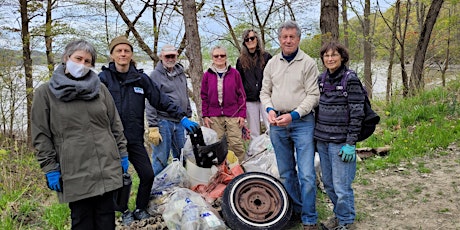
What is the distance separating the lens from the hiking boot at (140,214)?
348 centimetres

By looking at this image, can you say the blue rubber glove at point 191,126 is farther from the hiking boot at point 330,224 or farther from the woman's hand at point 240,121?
the hiking boot at point 330,224

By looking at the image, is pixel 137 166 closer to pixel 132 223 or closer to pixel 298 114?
pixel 132 223

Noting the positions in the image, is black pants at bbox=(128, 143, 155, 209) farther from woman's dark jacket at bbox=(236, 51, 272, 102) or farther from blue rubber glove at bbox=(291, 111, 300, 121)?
woman's dark jacket at bbox=(236, 51, 272, 102)

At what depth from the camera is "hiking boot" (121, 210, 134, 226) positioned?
3.43 metres

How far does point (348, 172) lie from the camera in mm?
2969

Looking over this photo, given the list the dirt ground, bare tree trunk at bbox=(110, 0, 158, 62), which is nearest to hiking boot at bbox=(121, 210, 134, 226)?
the dirt ground

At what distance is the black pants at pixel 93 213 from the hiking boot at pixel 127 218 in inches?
34.0

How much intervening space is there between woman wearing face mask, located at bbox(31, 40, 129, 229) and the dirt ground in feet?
7.80

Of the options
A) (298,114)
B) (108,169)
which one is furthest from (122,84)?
(298,114)

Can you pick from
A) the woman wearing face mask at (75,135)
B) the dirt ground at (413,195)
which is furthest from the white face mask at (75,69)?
the dirt ground at (413,195)

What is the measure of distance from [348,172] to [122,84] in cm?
199

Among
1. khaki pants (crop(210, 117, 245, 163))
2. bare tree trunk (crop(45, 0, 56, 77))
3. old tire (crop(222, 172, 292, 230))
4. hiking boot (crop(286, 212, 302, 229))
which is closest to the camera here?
old tire (crop(222, 172, 292, 230))

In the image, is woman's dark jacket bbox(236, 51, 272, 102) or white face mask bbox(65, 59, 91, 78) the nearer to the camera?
white face mask bbox(65, 59, 91, 78)

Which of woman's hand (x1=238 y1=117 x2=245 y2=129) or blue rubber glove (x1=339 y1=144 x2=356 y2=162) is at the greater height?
woman's hand (x1=238 y1=117 x2=245 y2=129)
